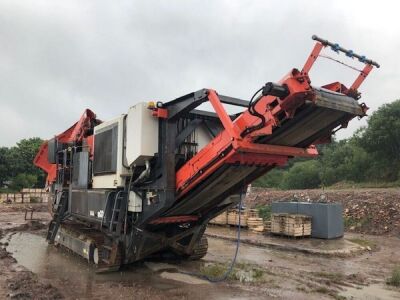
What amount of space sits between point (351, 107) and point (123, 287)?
5.18 meters

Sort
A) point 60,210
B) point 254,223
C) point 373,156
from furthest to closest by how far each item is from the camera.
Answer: point 373,156 < point 254,223 < point 60,210

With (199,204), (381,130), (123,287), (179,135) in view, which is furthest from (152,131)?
(381,130)

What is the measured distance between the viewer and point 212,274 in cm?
891

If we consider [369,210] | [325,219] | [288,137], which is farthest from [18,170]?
[288,137]

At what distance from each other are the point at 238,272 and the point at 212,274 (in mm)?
601

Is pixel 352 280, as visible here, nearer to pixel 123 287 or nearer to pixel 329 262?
pixel 329 262

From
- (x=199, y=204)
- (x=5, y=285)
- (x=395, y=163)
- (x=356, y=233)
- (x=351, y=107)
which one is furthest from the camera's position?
(x=395, y=163)

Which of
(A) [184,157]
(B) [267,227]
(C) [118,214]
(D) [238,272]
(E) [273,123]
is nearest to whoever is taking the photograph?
(E) [273,123]

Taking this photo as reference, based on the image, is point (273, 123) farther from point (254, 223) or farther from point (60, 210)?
point (254, 223)

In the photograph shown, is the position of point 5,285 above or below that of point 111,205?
below

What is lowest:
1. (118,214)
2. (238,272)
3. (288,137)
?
(238,272)

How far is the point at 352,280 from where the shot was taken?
29.1ft

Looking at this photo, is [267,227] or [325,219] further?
[267,227]

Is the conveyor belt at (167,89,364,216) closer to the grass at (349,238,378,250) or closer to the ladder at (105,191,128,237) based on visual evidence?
the ladder at (105,191,128,237)
